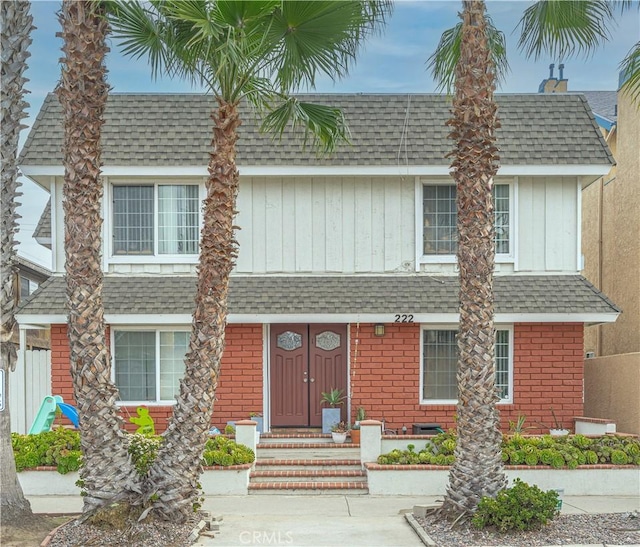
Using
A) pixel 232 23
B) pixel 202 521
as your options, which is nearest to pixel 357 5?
pixel 232 23

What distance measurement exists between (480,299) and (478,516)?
8.58 feet

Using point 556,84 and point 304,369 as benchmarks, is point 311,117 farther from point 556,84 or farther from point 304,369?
point 556,84

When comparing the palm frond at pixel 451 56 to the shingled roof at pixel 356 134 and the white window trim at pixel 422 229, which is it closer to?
the shingled roof at pixel 356 134

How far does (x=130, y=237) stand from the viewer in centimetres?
1406

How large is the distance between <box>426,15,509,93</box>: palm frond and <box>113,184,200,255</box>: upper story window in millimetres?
5693

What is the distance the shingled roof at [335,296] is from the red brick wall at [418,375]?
2.22 feet

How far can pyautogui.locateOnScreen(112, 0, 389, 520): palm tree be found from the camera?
789 centimetres

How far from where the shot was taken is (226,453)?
11.0 meters

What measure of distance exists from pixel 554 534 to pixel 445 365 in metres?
6.08

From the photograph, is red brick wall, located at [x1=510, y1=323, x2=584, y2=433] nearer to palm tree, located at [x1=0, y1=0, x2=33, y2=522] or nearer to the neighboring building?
the neighboring building

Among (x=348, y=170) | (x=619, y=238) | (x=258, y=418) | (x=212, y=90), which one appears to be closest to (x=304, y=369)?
(x=258, y=418)

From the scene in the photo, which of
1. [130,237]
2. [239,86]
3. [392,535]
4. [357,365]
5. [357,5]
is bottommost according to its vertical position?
[392,535]

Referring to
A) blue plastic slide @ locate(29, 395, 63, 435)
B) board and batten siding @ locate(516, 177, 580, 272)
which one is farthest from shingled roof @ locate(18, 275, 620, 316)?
blue plastic slide @ locate(29, 395, 63, 435)

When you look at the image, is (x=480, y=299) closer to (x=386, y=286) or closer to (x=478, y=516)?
(x=478, y=516)
